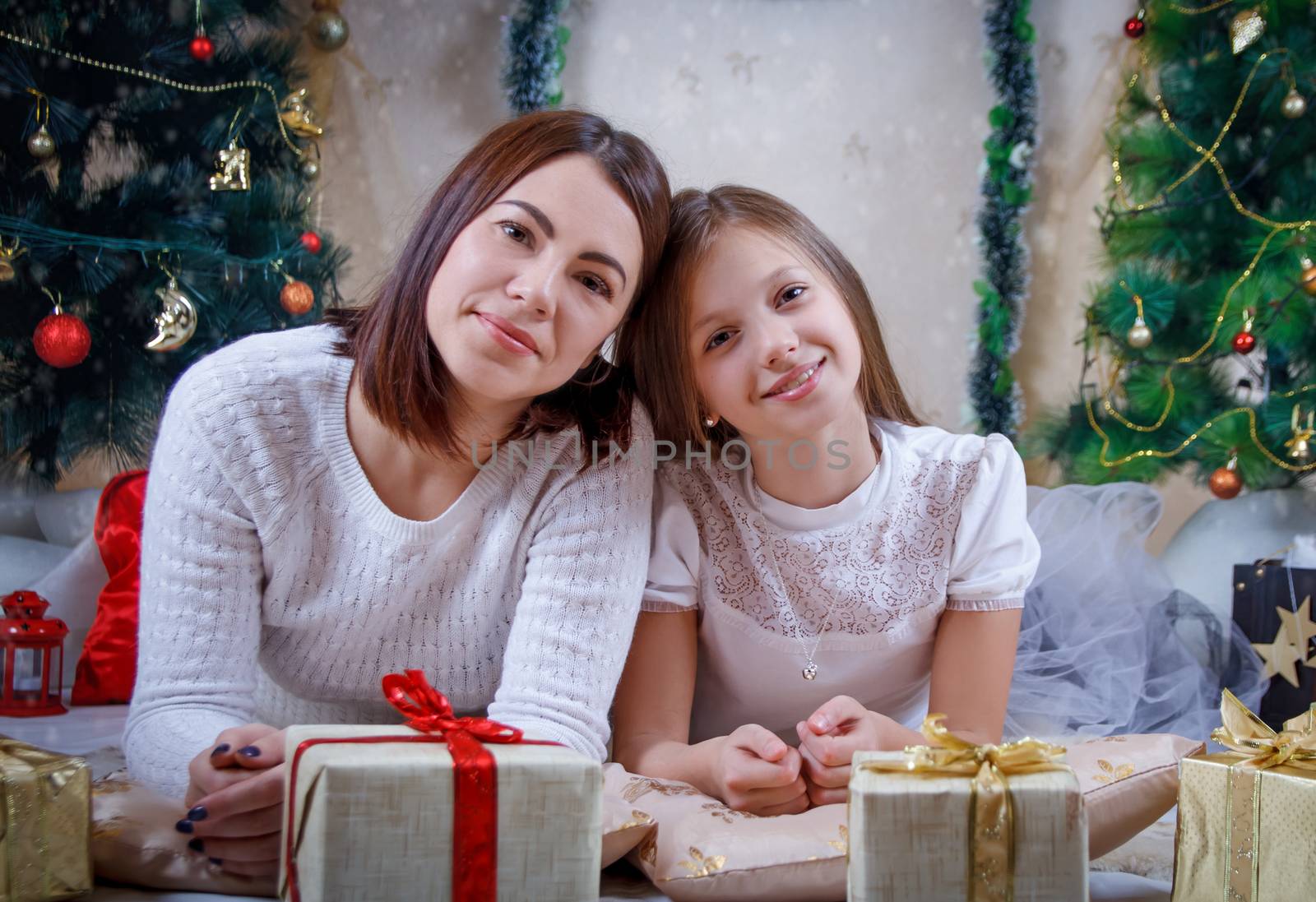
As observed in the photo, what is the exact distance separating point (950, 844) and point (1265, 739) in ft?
1.00

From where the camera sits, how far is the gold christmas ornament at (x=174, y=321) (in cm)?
204

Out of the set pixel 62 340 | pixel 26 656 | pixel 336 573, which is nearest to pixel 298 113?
pixel 62 340

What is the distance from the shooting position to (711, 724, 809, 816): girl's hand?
1158 mm

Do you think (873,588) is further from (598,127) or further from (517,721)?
(598,127)

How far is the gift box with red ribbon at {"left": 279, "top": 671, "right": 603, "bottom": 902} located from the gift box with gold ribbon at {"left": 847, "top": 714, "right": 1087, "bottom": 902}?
0.70 feet

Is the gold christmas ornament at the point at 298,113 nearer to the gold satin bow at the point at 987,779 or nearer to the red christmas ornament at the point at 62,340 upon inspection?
the red christmas ornament at the point at 62,340

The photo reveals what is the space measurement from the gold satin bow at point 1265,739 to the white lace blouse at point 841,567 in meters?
0.40

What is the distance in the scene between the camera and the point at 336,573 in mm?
1257

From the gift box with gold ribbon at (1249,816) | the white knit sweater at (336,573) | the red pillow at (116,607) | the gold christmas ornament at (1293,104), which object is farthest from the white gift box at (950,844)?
the gold christmas ornament at (1293,104)

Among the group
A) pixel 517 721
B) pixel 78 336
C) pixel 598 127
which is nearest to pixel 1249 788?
pixel 517 721

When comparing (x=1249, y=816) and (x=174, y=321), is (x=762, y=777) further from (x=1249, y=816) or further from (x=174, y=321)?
(x=174, y=321)

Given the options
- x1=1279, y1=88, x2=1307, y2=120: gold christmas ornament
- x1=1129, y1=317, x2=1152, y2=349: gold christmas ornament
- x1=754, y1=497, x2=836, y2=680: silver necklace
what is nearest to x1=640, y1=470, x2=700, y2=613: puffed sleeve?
x1=754, y1=497, x2=836, y2=680: silver necklace

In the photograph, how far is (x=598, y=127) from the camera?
1304 mm

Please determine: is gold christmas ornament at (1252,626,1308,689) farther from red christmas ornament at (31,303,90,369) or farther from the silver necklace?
red christmas ornament at (31,303,90,369)
